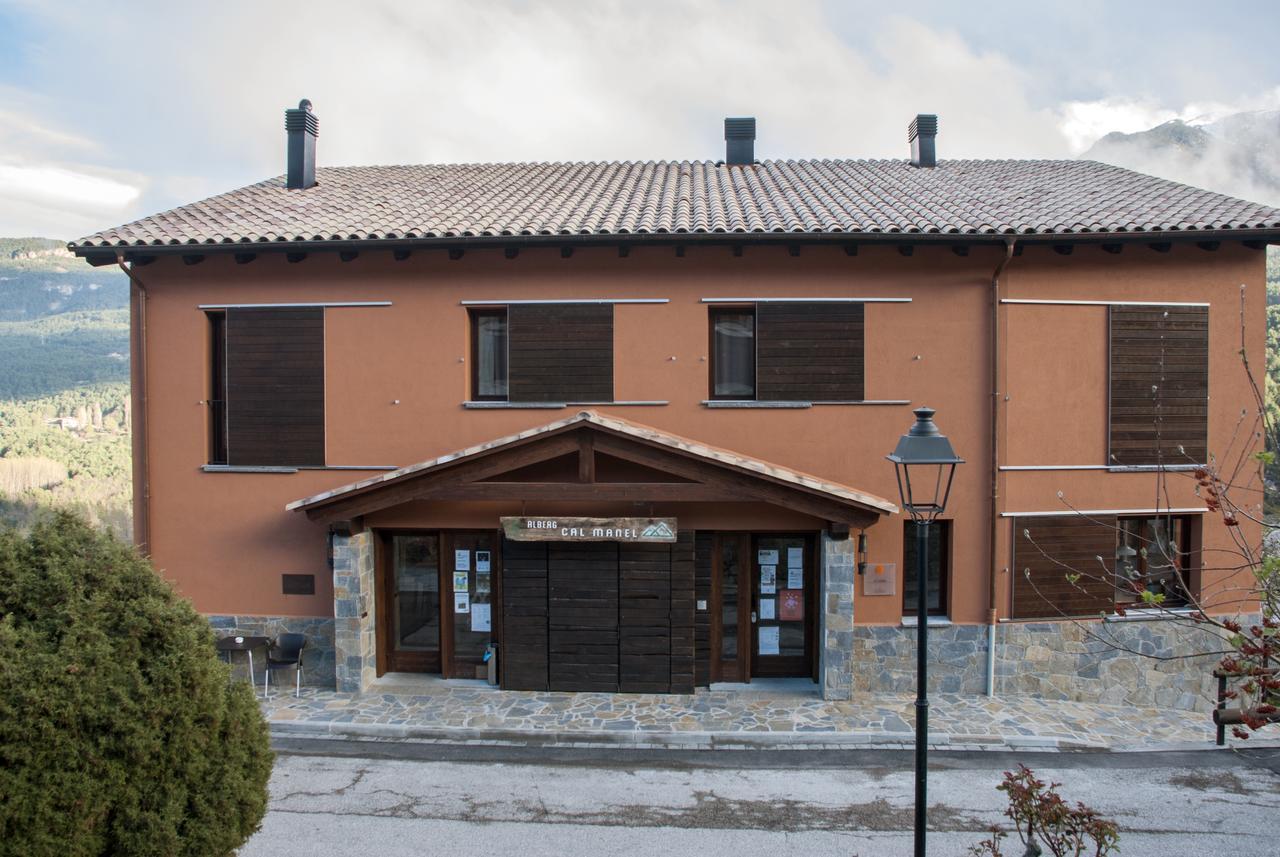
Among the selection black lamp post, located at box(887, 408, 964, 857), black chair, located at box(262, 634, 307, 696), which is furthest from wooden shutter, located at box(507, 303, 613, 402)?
black lamp post, located at box(887, 408, 964, 857)

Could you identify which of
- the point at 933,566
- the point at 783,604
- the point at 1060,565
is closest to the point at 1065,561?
the point at 1060,565

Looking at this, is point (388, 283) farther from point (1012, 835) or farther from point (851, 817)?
point (1012, 835)

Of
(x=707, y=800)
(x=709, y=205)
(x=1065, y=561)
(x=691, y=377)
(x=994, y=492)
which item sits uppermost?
(x=709, y=205)

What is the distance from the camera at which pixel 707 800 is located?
26.0ft

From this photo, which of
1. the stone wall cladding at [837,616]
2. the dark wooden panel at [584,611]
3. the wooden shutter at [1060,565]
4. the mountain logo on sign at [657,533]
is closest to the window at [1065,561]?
the wooden shutter at [1060,565]

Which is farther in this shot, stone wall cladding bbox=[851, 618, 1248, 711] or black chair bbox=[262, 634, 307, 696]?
stone wall cladding bbox=[851, 618, 1248, 711]

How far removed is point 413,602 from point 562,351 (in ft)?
14.7

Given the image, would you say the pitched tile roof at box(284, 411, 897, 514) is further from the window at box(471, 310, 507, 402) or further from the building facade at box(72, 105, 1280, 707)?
the window at box(471, 310, 507, 402)

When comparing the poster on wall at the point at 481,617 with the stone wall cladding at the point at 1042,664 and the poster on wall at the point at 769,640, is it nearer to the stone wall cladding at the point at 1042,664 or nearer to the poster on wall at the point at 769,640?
the poster on wall at the point at 769,640

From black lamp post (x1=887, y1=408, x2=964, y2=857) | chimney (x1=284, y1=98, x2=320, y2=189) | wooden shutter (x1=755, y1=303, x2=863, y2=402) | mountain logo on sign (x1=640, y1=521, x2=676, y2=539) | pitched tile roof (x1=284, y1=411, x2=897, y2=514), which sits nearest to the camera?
black lamp post (x1=887, y1=408, x2=964, y2=857)

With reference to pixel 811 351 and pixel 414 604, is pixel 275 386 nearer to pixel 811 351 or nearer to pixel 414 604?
pixel 414 604

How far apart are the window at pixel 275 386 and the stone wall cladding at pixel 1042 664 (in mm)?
8927

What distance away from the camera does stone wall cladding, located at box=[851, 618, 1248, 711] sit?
10.9 m

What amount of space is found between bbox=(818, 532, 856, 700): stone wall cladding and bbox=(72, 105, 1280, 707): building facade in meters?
0.04
